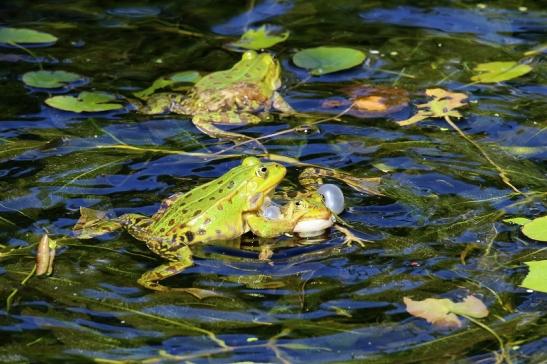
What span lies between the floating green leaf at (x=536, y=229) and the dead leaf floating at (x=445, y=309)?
0.65 meters

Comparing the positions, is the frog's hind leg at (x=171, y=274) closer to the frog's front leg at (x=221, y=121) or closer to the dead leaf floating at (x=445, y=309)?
the dead leaf floating at (x=445, y=309)

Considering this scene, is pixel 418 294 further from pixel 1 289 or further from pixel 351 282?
pixel 1 289

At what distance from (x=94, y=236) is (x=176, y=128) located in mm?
1527

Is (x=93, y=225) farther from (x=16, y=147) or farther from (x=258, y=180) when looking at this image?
(x=16, y=147)

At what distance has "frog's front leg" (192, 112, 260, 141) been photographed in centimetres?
614

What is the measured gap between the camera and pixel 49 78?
22.8ft

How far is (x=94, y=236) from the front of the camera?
16.2ft

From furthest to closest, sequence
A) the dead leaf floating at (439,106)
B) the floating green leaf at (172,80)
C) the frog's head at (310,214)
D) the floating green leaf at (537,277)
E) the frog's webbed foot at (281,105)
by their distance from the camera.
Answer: the floating green leaf at (172,80)
the frog's webbed foot at (281,105)
the dead leaf floating at (439,106)
the frog's head at (310,214)
the floating green leaf at (537,277)

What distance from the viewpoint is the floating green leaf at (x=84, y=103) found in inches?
253

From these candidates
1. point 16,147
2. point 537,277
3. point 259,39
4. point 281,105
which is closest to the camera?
point 537,277

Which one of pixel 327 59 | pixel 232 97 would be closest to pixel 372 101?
pixel 327 59

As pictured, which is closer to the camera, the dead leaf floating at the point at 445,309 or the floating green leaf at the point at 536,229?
the dead leaf floating at the point at 445,309

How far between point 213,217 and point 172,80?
2.39m

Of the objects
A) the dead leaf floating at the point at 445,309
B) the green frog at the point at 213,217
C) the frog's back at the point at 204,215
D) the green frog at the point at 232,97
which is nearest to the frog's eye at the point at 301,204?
the green frog at the point at 213,217
